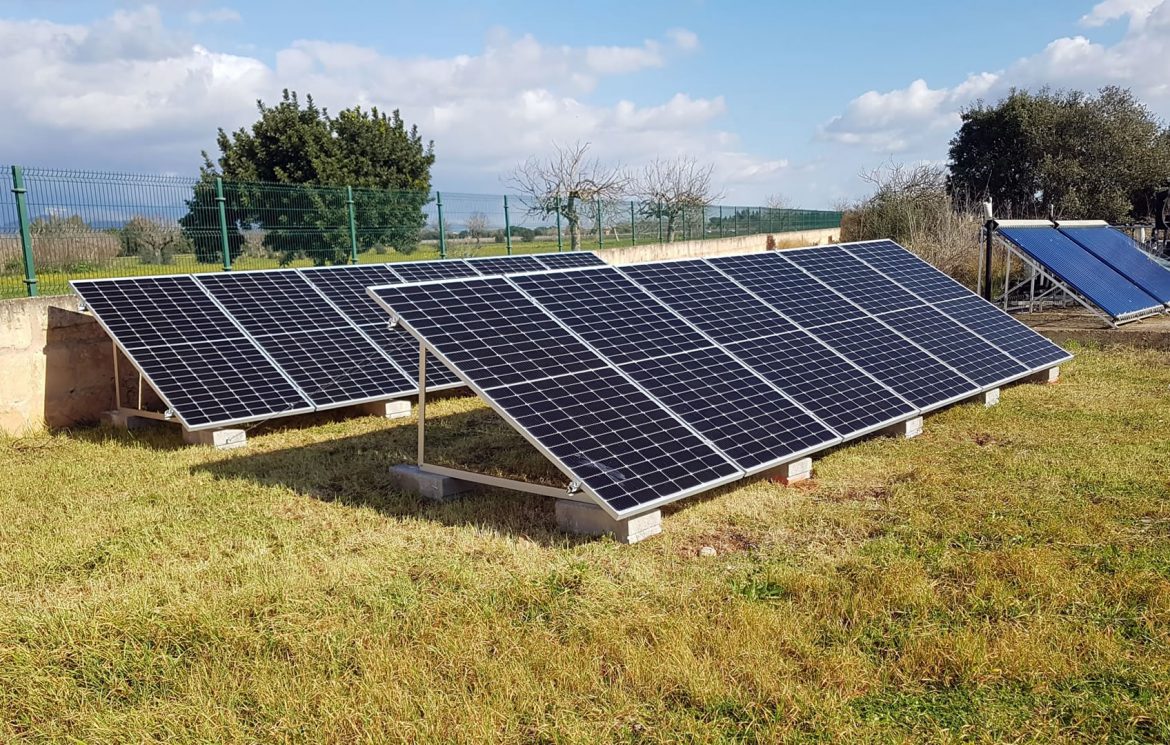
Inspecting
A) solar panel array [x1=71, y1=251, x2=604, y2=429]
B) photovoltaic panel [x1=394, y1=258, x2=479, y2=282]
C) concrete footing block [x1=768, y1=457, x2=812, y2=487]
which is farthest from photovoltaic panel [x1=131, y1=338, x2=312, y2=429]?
concrete footing block [x1=768, y1=457, x2=812, y2=487]

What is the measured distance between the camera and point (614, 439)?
23.3 ft

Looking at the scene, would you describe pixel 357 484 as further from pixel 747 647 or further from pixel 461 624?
pixel 747 647

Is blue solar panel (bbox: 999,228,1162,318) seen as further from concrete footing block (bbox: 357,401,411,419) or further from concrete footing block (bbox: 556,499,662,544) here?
concrete footing block (bbox: 556,499,662,544)

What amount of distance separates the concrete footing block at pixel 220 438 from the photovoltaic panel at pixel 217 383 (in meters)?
0.29

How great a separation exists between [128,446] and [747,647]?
8704 millimetres

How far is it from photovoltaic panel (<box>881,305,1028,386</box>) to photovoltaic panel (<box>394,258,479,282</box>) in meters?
7.17

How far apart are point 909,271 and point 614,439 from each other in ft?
31.4

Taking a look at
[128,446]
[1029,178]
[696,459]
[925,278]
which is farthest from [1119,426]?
[1029,178]

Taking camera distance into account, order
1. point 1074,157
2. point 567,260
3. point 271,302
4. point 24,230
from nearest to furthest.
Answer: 1. point 24,230
2. point 271,302
3. point 567,260
4. point 1074,157

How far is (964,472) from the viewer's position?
8.52 metres

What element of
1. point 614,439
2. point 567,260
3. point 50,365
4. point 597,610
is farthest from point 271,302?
point 597,610

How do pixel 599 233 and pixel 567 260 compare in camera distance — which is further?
pixel 599 233

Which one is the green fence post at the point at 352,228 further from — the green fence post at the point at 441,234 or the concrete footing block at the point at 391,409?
the concrete footing block at the point at 391,409

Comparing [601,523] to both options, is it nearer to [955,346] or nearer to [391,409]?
[391,409]
